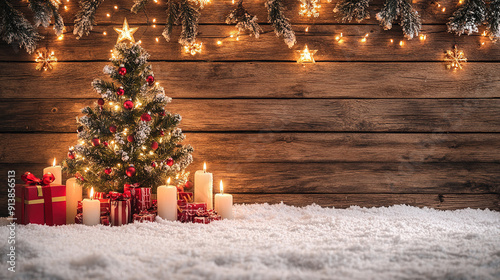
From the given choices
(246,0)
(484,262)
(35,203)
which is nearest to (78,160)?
(35,203)

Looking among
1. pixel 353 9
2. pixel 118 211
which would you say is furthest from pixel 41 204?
pixel 353 9

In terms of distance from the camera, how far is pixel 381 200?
264cm

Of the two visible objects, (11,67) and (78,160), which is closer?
(78,160)

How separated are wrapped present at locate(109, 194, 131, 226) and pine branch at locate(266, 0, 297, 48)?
157 cm

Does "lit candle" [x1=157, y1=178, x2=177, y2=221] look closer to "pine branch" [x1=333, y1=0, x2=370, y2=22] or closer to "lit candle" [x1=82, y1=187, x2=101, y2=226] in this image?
"lit candle" [x1=82, y1=187, x2=101, y2=226]

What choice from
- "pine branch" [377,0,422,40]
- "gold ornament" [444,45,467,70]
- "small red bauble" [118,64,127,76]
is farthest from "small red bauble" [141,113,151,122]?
"gold ornament" [444,45,467,70]

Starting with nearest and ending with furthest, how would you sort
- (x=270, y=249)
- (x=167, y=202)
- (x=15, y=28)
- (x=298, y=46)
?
(x=270, y=249)
(x=167, y=202)
(x=15, y=28)
(x=298, y=46)

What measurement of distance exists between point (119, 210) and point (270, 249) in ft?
3.33

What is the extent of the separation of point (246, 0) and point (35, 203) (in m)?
2.01

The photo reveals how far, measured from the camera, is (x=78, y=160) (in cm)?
219

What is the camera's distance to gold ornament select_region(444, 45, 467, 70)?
262 cm

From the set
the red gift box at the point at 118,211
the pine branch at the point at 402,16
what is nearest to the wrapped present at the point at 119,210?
the red gift box at the point at 118,211

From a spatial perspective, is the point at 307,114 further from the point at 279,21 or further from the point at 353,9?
the point at 353,9

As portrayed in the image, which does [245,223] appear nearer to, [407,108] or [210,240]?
[210,240]
